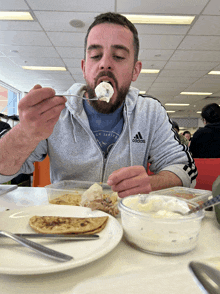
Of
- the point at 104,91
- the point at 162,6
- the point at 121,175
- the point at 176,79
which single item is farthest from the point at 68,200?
the point at 176,79

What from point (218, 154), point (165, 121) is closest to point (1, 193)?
point (165, 121)

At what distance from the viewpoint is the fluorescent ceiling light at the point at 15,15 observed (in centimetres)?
364

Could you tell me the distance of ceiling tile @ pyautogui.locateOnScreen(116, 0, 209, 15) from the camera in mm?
3239

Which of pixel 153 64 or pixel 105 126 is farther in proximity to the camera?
pixel 153 64

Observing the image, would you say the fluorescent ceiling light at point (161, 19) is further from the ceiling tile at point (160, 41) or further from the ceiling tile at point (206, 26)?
the ceiling tile at point (160, 41)

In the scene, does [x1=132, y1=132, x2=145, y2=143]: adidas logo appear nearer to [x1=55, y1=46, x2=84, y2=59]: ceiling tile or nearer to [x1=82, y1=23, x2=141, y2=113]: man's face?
[x1=82, y1=23, x2=141, y2=113]: man's face

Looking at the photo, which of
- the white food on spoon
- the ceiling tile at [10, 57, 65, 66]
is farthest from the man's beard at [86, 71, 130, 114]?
the ceiling tile at [10, 57, 65, 66]

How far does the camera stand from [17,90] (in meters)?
9.37

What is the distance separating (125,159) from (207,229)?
→ 809mm

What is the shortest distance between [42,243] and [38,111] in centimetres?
49

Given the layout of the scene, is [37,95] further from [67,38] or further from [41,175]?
[67,38]

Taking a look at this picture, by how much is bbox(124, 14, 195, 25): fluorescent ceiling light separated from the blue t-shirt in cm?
295

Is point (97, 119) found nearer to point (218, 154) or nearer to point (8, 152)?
point (8, 152)

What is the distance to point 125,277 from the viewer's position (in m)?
0.33
